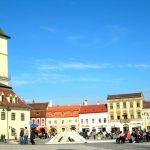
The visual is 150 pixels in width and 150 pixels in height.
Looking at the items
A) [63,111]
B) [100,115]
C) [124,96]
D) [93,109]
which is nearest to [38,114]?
[63,111]

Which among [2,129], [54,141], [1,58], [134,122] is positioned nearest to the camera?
[54,141]

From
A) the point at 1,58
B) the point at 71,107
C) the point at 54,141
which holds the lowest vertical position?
the point at 54,141

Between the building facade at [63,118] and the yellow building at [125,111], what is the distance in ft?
31.3

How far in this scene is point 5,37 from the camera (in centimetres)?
7706

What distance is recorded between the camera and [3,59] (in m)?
76.0

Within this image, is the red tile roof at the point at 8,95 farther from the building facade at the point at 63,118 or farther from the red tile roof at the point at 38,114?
the building facade at the point at 63,118

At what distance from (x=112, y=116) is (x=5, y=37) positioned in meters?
36.7

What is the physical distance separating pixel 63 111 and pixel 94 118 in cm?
888

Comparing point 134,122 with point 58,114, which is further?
point 58,114

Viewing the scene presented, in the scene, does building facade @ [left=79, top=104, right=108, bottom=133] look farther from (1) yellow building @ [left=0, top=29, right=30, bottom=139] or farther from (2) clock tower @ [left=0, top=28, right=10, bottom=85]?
(1) yellow building @ [left=0, top=29, right=30, bottom=139]

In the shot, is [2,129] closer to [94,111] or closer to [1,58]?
[1,58]

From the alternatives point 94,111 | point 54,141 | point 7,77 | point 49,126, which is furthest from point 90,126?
point 54,141

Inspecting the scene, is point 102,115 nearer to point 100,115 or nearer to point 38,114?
point 100,115

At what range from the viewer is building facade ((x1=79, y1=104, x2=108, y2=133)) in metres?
102
